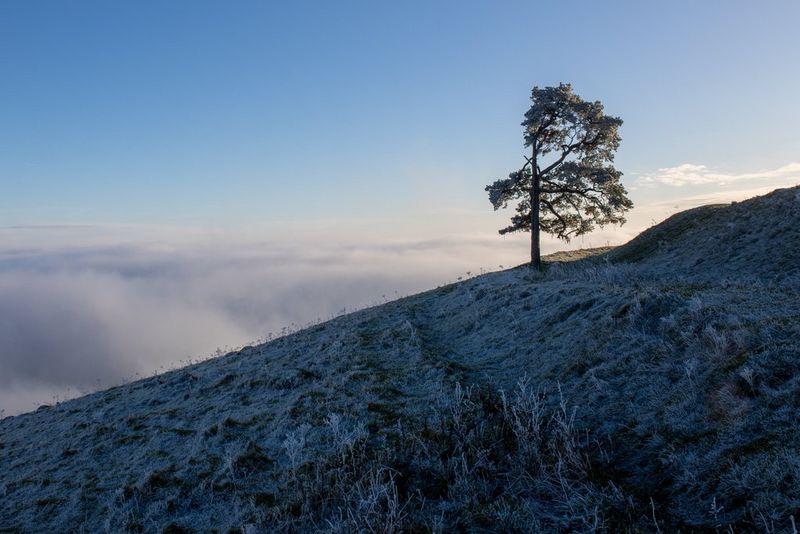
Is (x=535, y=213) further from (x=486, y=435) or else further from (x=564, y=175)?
(x=486, y=435)

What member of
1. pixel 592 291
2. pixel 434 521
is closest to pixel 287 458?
pixel 434 521

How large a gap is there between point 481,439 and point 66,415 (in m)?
15.4

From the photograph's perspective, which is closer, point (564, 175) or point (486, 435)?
point (486, 435)

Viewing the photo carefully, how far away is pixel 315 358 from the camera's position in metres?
15.8

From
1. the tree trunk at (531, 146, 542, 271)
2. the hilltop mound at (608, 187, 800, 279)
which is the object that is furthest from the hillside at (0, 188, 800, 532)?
the tree trunk at (531, 146, 542, 271)

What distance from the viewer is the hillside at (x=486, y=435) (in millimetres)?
5320

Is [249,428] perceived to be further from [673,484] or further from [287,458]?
[673,484]

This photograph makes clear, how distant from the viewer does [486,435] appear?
7.33 meters

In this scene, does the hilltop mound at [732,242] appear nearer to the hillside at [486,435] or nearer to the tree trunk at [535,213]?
the hillside at [486,435]

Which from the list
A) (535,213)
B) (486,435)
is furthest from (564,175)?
(486,435)

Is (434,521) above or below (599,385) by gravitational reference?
below

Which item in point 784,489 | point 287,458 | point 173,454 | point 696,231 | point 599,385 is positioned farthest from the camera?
point 696,231

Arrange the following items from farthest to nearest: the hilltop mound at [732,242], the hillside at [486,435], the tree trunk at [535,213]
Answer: the tree trunk at [535,213]
the hilltop mound at [732,242]
the hillside at [486,435]

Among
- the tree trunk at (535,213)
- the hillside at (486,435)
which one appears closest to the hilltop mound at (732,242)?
the hillside at (486,435)
